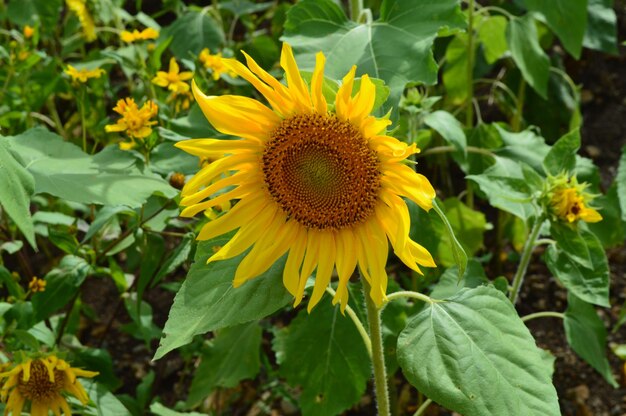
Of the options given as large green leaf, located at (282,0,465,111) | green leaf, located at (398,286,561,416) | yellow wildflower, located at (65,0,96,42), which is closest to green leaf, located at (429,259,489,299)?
green leaf, located at (398,286,561,416)

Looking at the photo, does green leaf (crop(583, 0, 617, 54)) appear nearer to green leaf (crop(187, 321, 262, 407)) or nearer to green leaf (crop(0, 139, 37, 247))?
green leaf (crop(187, 321, 262, 407))

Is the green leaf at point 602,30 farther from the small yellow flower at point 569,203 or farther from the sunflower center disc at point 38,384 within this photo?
the sunflower center disc at point 38,384

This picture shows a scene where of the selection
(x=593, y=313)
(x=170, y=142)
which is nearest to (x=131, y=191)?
(x=170, y=142)

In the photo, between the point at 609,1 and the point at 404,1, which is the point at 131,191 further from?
the point at 609,1

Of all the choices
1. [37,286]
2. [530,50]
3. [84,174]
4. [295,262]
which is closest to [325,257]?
[295,262]

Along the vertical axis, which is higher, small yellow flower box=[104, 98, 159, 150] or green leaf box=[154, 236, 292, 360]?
small yellow flower box=[104, 98, 159, 150]

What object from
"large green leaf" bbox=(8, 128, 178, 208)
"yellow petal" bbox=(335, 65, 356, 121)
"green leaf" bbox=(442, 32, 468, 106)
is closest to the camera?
"yellow petal" bbox=(335, 65, 356, 121)

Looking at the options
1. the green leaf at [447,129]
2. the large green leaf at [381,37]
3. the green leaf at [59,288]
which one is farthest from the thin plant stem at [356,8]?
the green leaf at [59,288]
